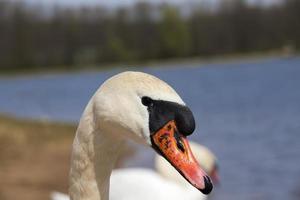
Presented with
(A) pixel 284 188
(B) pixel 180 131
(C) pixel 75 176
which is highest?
(B) pixel 180 131

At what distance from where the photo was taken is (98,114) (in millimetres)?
2262

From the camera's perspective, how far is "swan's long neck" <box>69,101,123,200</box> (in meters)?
2.33

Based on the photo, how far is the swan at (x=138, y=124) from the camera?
212cm

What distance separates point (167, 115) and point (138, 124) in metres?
0.09

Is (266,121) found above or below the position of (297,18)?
above

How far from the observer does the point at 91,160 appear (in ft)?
7.73

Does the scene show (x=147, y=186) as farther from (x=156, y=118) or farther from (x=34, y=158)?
(x=34, y=158)

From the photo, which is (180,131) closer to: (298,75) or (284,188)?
(284,188)

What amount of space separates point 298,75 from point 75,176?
3473 centimetres

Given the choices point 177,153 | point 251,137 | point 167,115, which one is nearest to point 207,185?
point 177,153

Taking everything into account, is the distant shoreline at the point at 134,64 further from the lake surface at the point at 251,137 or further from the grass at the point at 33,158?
the grass at the point at 33,158

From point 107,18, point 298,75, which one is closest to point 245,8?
point 107,18

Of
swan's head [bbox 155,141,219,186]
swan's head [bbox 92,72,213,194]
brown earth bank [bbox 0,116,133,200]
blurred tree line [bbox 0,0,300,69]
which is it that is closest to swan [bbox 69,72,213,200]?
swan's head [bbox 92,72,213,194]

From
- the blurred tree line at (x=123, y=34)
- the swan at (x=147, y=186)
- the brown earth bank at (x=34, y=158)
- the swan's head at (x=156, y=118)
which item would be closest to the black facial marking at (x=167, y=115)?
the swan's head at (x=156, y=118)
